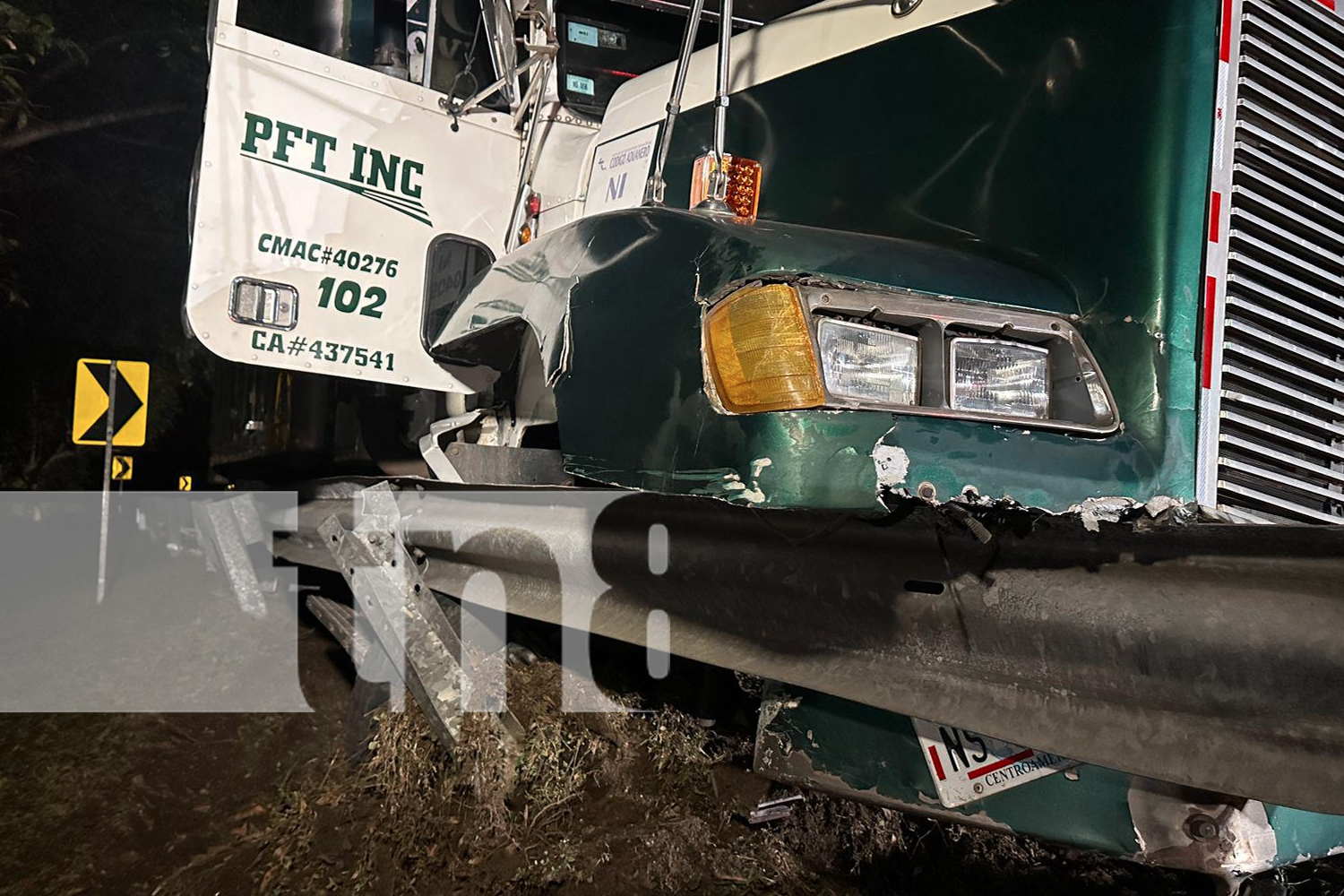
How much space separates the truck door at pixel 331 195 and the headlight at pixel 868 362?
95.3 inches

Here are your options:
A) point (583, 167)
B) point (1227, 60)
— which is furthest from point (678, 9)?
point (1227, 60)

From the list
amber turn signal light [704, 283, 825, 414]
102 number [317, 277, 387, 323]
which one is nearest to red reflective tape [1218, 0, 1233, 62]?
amber turn signal light [704, 283, 825, 414]

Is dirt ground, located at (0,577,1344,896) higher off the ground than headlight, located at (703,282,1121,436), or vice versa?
headlight, located at (703,282,1121,436)

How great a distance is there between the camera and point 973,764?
2281 mm

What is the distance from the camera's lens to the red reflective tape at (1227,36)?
6.97 feet

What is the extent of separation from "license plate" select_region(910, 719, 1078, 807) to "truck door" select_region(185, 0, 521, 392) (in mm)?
2355

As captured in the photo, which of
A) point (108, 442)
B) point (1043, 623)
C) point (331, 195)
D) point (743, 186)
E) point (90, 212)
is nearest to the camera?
point (1043, 623)

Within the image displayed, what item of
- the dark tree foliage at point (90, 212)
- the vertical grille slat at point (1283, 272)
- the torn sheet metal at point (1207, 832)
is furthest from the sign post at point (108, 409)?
the vertical grille slat at point (1283, 272)

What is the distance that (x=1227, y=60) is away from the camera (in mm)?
2131

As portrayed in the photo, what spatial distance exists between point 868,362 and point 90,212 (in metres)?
11.3

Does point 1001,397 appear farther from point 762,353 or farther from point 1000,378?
point 762,353

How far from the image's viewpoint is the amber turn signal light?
1692 mm

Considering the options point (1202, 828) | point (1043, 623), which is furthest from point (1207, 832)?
point (1043, 623)

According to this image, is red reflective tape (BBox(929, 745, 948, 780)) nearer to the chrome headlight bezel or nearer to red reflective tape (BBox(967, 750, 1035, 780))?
red reflective tape (BBox(967, 750, 1035, 780))
